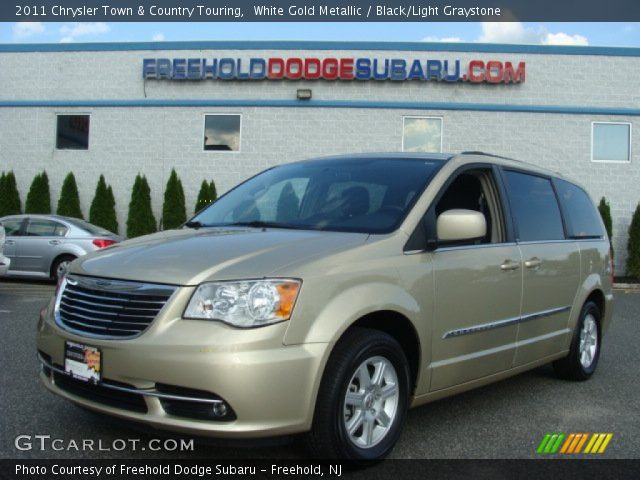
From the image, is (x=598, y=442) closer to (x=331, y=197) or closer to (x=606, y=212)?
(x=331, y=197)

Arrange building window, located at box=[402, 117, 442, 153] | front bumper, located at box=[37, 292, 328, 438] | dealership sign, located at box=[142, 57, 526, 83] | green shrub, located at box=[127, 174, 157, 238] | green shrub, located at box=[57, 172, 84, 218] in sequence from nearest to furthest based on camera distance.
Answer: front bumper, located at box=[37, 292, 328, 438]
dealership sign, located at box=[142, 57, 526, 83]
green shrub, located at box=[127, 174, 157, 238]
building window, located at box=[402, 117, 442, 153]
green shrub, located at box=[57, 172, 84, 218]

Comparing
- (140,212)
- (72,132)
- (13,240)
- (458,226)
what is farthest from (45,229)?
(458,226)

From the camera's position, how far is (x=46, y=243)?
40.2 ft

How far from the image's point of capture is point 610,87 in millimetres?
16828

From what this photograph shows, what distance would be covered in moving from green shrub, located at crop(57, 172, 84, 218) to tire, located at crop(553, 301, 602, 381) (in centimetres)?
1415

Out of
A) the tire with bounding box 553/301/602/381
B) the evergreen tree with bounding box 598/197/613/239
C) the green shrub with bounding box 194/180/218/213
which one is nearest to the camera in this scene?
the tire with bounding box 553/301/602/381

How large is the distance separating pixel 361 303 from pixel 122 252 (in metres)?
1.34

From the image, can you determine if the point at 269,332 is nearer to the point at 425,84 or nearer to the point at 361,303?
the point at 361,303

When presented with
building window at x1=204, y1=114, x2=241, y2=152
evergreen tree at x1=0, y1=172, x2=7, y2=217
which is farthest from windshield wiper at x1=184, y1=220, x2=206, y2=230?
evergreen tree at x1=0, y1=172, x2=7, y2=217

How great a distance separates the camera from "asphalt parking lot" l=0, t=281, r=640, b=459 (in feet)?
12.1

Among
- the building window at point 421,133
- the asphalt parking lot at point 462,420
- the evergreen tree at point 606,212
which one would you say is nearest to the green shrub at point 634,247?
the evergreen tree at point 606,212

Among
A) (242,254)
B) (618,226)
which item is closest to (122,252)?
(242,254)

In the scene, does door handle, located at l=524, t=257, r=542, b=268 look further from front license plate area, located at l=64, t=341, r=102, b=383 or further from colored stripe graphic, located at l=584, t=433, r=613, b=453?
front license plate area, located at l=64, t=341, r=102, b=383

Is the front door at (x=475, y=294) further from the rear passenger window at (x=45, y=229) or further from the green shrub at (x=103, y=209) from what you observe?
the green shrub at (x=103, y=209)
